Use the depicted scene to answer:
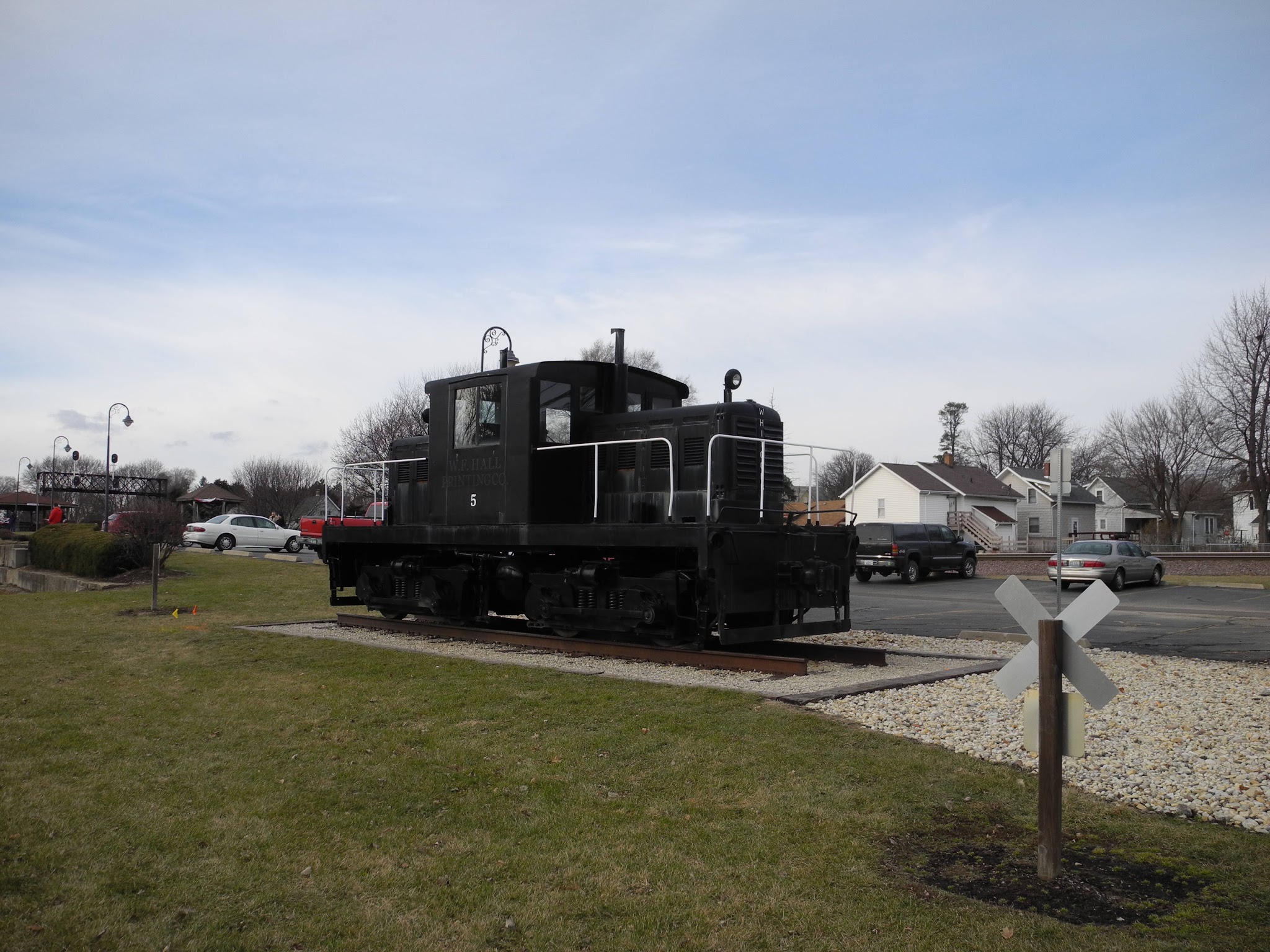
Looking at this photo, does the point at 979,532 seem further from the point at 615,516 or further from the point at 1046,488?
the point at 615,516

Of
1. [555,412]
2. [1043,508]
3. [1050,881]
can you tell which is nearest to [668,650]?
[555,412]

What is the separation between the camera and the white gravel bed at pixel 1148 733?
5.36 metres

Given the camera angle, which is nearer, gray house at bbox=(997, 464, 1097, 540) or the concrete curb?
the concrete curb

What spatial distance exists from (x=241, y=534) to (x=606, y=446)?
26225mm

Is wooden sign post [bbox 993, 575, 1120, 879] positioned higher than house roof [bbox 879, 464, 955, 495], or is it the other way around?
house roof [bbox 879, 464, 955, 495]

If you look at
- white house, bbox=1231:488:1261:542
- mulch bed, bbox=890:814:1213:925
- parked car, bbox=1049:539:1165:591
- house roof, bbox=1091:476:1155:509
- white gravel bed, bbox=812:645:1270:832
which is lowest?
mulch bed, bbox=890:814:1213:925

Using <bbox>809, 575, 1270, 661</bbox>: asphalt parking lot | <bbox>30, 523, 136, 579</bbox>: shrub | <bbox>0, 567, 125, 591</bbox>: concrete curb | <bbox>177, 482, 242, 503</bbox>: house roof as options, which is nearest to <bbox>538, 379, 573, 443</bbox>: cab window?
<bbox>809, 575, 1270, 661</bbox>: asphalt parking lot

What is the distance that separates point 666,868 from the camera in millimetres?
4305

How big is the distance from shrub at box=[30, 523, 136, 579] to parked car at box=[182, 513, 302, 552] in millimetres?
→ 7816

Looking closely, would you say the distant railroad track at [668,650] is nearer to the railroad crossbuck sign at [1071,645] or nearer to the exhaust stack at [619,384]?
the exhaust stack at [619,384]

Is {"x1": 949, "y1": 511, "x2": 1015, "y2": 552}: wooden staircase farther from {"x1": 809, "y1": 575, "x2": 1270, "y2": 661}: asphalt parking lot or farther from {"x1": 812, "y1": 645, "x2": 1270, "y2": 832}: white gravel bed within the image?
{"x1": 812, "y1": 645, "x2": 1270, "y2": 832}: white gravel bed

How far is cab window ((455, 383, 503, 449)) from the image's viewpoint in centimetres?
1171

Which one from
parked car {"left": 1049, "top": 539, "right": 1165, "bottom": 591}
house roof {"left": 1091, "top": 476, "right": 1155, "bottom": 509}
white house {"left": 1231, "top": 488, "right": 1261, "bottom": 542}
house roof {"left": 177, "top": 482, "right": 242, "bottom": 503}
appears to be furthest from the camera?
house roof {"left": 177, "top": 482, "right": 242, "bottom": 503}

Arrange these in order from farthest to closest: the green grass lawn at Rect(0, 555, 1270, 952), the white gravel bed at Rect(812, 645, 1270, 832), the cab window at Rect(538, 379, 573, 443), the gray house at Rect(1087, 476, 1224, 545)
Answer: the gray house at Rect(1087, 476, 1224, 545), the cab window at Rect(538, 379, 573, 443), the white gravel bed at Rect(812, 645, 1270, 832), the green grass lawn at Rect(0, 555, 1270, 952)
